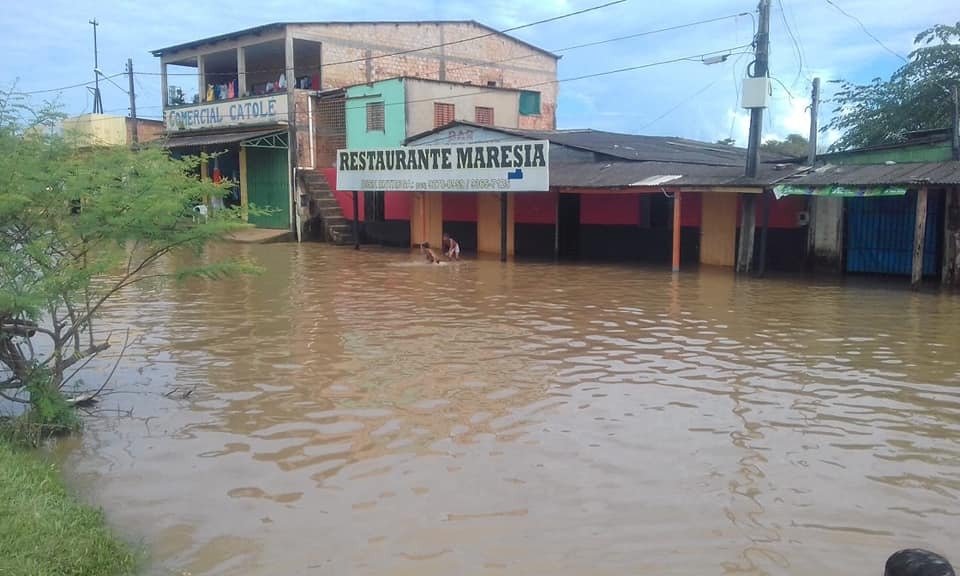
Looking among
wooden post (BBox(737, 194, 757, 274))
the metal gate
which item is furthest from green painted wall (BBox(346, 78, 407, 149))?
the metal gate

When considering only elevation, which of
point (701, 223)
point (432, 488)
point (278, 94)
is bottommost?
point (432, 488)

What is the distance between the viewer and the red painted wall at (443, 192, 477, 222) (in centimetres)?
2658

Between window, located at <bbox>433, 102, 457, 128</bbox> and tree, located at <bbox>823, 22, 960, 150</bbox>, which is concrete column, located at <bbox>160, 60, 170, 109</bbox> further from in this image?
tree, located at <bbox>823, 22, 960, 150</bbox>

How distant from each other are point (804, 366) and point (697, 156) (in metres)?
18.0

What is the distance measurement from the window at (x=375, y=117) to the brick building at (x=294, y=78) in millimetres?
1847

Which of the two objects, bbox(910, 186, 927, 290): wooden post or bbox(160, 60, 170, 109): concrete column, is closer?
bbox(910, 186, 927, 290): wooden post

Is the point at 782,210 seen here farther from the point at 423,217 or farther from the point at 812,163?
the point at 423,217

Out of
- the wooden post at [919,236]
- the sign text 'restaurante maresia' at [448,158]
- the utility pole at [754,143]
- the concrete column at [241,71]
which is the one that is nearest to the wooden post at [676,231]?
the utility pole at [754,143]

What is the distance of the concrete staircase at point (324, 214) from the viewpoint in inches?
1168

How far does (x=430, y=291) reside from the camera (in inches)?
661

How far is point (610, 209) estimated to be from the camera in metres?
23.9

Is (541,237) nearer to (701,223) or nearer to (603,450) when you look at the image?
(701,223)

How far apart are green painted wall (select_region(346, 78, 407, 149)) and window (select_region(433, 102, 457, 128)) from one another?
54.0 inches

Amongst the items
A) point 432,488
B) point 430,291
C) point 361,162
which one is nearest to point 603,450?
point 432,488
